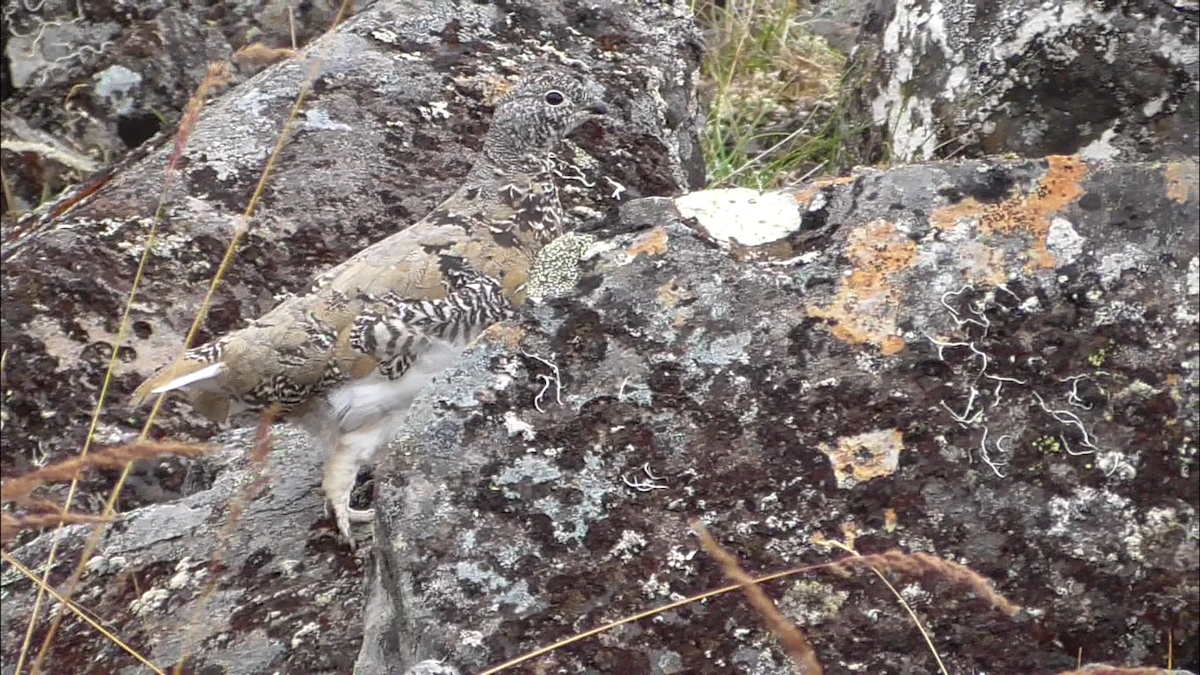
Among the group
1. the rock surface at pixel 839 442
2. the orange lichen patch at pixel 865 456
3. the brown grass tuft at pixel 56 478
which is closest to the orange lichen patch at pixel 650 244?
the rock surface at pixel 839 442

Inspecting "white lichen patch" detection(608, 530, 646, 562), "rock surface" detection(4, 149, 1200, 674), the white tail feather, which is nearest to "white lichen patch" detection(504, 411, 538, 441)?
"rock surface" detection(4, 149, 1200, 674)

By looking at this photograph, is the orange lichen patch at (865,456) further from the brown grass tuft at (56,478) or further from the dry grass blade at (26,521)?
the dry grass blade at (26,521)

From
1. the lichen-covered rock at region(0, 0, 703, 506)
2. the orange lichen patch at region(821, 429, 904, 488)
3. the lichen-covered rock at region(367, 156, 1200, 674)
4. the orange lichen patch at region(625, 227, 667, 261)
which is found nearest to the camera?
the lichen-covered rock at region(367, 156, 1200, 674)

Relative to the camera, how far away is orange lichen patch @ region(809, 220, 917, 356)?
2.90 m

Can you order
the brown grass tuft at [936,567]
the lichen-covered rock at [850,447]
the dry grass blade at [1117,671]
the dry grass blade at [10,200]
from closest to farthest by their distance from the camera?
the dry grass blade at [1117,671]
the brown grass tuft at [936,567]
the lichen-covered rock at [850,447]
the dry grass blade at [10,200]

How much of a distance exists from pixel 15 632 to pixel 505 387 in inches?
65.8

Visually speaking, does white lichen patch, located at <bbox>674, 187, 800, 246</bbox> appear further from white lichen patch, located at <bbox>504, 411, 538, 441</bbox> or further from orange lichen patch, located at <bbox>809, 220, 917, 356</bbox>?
white lichen patch, located at <bbox>504, 411, 538, 441</bbox>

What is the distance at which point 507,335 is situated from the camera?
2.98 meters

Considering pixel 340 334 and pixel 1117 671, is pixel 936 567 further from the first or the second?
pixel 340 334

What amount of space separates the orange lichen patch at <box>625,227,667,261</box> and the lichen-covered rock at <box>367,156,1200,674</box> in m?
0.01

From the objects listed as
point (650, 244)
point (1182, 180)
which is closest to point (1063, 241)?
point (1182, 180)

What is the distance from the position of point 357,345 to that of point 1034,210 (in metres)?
1.92

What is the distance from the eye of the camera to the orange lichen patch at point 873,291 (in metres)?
2.90

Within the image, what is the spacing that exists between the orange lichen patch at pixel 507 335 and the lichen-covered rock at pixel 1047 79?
1992mm
